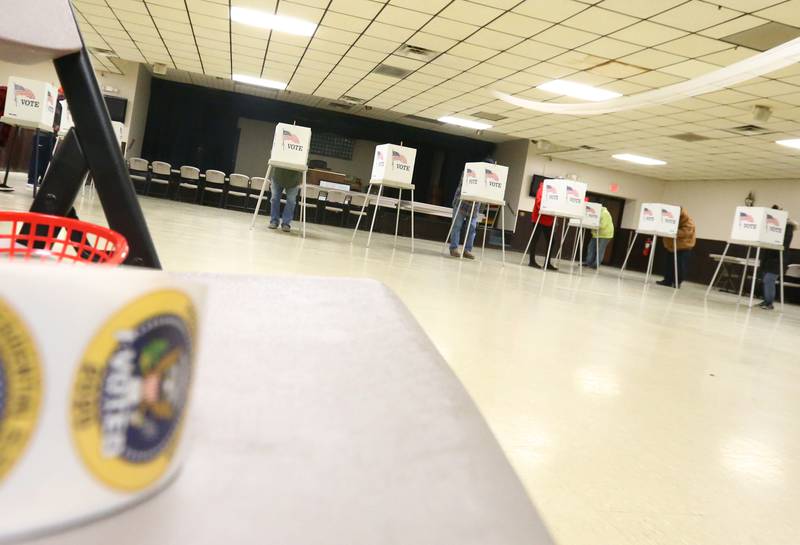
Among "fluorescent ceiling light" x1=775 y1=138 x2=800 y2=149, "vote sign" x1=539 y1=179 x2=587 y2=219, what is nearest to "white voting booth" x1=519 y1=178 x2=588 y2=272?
"vote sign" x1=539 y1=179 x2=587 y2=219

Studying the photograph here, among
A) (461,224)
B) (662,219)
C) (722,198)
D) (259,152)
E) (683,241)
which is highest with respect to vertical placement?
(722,198)

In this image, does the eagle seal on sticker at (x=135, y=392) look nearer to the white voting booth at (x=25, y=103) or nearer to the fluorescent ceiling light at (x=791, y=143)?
the white voting booth at (x=25, y=103)

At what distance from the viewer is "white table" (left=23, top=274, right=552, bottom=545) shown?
194 millimetres

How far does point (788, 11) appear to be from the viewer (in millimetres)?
4328

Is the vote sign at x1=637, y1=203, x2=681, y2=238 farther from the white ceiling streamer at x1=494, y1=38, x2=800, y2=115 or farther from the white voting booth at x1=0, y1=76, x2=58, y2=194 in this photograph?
the white voting booth at x1=0, y1=76, x2=58, y2=194

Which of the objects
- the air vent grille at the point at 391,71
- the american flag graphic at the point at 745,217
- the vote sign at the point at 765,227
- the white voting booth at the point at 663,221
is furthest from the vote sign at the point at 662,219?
the air vent grille at the point at 391,71

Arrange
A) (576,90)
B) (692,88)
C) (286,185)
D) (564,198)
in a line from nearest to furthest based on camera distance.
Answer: (286,185) → (692,88) → (564,198) → (576,90)

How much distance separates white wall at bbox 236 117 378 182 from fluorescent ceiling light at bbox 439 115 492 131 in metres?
3.35

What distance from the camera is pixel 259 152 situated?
47.5 ft

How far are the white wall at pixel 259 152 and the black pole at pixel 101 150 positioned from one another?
46.2ft

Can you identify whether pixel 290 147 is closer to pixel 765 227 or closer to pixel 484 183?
pixel 484 183

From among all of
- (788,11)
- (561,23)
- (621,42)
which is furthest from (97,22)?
(788,11)

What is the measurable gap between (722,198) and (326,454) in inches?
553

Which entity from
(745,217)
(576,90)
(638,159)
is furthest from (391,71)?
(638,159)
